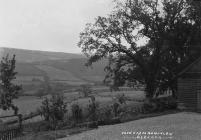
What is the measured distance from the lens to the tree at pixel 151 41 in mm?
48812

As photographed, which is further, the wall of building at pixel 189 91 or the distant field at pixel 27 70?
the distant field at pixel 27 70

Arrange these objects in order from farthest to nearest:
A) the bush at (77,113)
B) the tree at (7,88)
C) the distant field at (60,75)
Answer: the distant field at (60,75) < the tree at (7,88) < the bush at (77,113)

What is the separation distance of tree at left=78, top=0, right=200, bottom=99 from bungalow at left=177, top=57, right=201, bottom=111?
272 inches

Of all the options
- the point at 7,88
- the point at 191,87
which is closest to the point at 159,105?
the point at 191,87

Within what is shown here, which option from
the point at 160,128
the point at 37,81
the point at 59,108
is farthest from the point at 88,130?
the point at 37,81

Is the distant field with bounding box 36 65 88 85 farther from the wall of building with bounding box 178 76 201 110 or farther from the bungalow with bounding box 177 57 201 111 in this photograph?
the bungalow with bounding box 177 57 201 111

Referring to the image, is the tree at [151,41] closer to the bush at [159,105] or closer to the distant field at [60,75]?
the bush at [159,105]

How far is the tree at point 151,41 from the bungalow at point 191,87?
6.92m

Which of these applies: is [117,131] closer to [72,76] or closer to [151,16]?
[151,16]

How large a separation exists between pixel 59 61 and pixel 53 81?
1361 inches

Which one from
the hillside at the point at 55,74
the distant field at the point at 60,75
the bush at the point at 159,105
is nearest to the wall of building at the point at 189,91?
the bush at the point at 159,105

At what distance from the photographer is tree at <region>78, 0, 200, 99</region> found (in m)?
48.8

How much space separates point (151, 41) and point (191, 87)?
10781 millimetres

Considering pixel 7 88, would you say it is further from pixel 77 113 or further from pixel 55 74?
pixel 55 74
